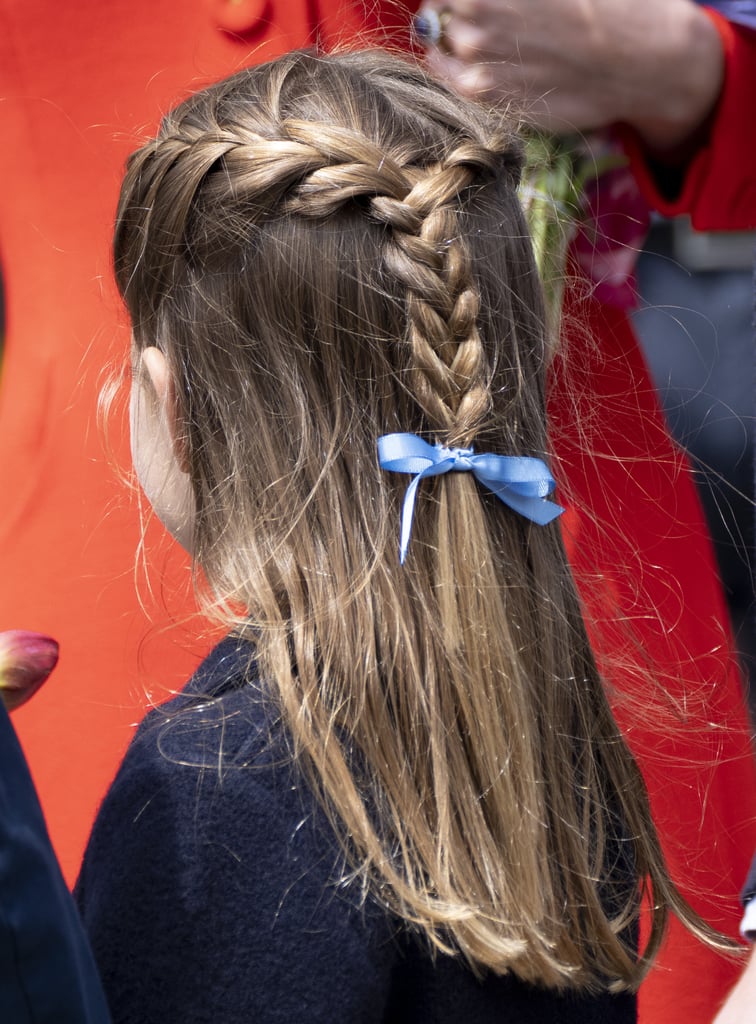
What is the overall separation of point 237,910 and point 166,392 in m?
0.43

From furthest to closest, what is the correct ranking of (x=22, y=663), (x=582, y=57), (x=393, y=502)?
(x=582, y=57), (x=393, y=502), (x=22, y=663)

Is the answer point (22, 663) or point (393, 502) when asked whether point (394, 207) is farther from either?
point (22, 663)

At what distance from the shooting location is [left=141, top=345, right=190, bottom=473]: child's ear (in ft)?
3.14

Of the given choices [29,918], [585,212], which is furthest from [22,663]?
[585,212]

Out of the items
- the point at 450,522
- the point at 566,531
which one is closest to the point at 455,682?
the point at 450,522

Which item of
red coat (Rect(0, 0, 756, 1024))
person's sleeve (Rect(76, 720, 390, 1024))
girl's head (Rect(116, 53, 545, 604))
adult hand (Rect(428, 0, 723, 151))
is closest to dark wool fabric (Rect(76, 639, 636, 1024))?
person's sleeve (Rect(76, 720, 390, 1024))

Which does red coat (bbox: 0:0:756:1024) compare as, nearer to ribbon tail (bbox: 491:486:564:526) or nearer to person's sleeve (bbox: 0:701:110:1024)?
ribbon tail (bbox: 491:486:564:526)

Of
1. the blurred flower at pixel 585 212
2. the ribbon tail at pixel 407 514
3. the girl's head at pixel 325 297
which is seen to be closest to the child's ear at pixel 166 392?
the girl's head at pixel 325 297

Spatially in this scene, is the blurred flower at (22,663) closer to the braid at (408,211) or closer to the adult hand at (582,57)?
the braid at (408,211)

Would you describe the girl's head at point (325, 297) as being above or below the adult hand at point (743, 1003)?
above

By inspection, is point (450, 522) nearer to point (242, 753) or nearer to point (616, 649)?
point (242, 753)

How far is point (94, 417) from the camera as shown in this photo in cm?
128

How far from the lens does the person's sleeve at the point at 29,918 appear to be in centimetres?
54

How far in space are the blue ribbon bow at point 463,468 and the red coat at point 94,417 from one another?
1.03 ft
